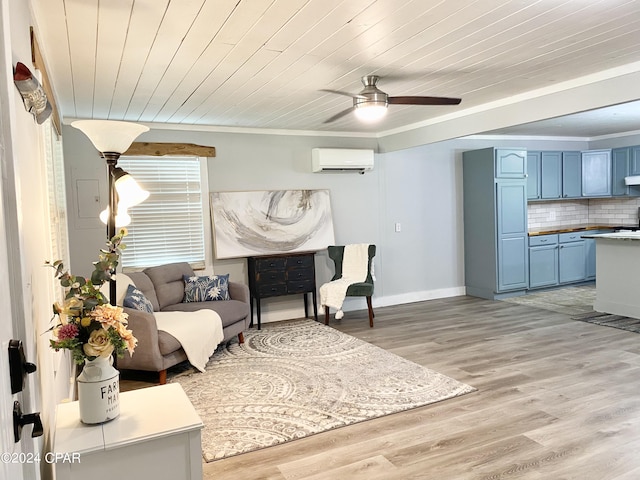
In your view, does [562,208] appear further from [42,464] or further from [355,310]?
[42,464]

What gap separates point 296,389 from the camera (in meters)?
3.69

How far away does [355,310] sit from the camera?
21.3 feet

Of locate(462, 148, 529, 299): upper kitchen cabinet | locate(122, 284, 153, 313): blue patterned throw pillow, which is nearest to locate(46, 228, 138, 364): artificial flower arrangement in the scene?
locate(122, 284, 153, 313): blue patterned throw pillow

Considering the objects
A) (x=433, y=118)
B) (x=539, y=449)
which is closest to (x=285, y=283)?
(x=433, y=118)

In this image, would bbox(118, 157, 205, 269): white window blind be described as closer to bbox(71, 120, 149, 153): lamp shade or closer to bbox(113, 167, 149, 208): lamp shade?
bbox(71, 120, 149, 153): lamp shade

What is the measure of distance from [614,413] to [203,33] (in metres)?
3.43

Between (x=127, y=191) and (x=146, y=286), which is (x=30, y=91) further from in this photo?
(x=146, y=286)

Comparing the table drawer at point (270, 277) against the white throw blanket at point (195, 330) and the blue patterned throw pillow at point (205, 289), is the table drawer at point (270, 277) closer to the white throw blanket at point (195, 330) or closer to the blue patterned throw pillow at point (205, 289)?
the blue patterned throw pillow at point (205, 289)

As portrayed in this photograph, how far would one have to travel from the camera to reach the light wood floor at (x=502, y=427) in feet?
8.39

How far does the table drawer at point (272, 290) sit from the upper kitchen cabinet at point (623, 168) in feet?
18.6

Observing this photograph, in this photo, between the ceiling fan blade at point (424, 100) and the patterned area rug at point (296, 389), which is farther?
the ceiling fan blade at point (424, 100)

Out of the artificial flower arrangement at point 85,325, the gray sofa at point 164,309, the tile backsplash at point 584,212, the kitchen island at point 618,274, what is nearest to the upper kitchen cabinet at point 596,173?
the tile backsplash at point 584,212

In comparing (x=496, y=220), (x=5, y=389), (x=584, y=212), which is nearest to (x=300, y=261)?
(x=496, y=220)

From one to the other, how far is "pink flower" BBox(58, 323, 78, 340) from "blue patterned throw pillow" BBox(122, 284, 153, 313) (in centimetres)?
258
